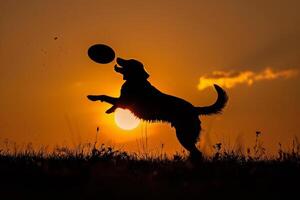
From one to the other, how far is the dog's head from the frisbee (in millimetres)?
344

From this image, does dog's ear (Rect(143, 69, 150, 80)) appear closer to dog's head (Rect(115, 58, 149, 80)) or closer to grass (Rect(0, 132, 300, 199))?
dog's head (Rect(115, 58, 149, 80))

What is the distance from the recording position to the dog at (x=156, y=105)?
9.45 metres

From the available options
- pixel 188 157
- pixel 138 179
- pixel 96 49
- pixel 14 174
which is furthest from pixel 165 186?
pixel 96 49

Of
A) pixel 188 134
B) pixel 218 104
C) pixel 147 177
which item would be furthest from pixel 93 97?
pixel 147 177

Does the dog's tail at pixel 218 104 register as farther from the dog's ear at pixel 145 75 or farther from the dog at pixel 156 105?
the dog's ear at pixel 145 75

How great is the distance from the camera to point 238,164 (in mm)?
7633

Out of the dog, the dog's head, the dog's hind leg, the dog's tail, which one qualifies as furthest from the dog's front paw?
the dog's tail

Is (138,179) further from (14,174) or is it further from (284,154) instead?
(284,154)

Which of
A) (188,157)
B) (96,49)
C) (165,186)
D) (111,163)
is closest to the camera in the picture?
(165,186)

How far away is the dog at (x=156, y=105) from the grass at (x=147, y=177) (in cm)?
121

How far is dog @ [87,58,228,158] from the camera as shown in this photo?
9453mm

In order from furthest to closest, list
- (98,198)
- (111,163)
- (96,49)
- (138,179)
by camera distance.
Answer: (96,49) < (111,163) < (138,179) < (98,198)

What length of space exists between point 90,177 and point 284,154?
3.30m

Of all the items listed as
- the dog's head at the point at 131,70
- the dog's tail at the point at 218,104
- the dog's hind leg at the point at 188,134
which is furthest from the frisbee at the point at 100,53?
the dog's tail at the point at 218,104
